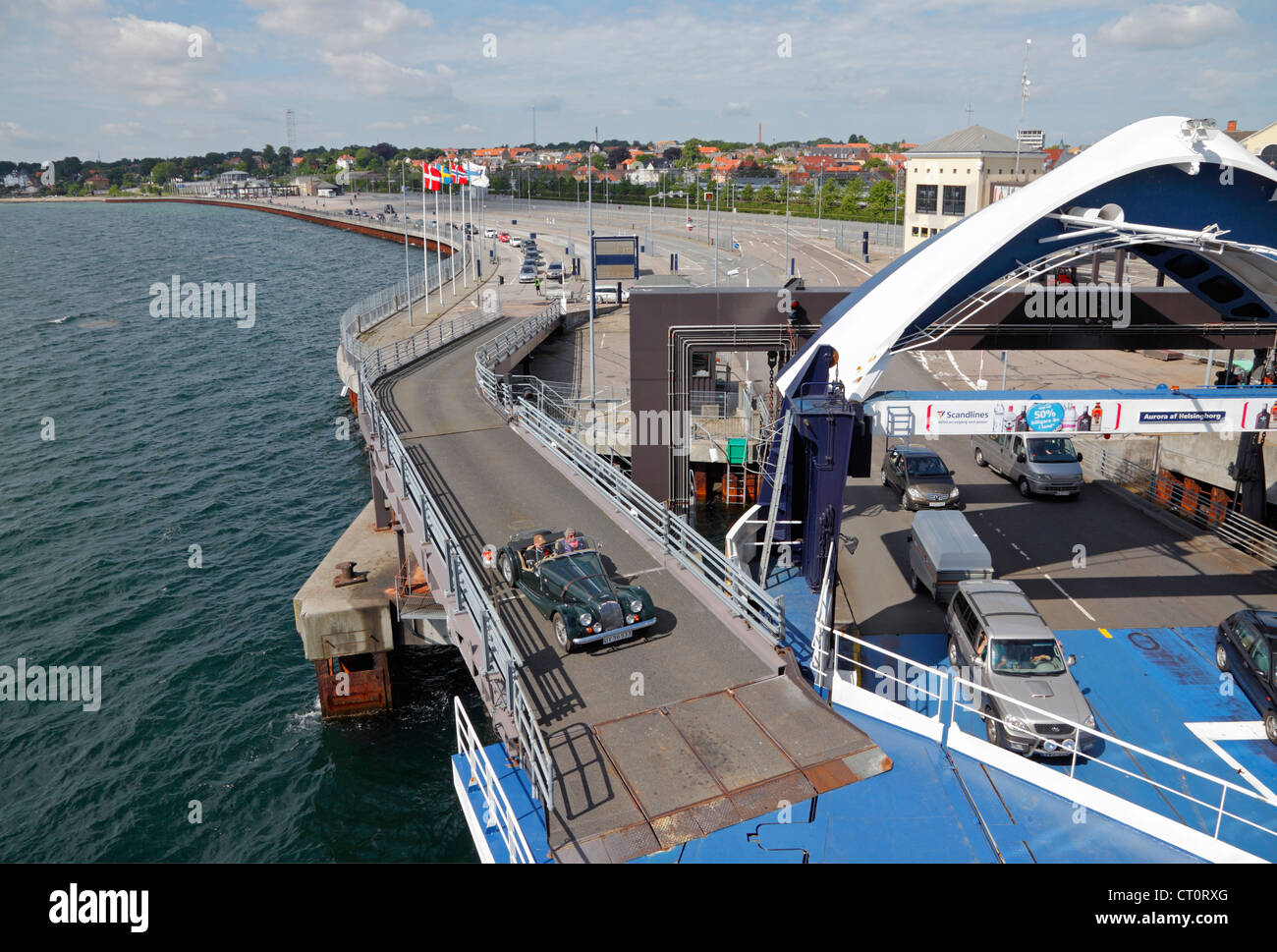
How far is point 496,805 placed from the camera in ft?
42.5

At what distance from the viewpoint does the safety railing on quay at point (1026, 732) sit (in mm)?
13562

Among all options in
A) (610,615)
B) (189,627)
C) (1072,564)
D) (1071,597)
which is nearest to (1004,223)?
(1071,597)

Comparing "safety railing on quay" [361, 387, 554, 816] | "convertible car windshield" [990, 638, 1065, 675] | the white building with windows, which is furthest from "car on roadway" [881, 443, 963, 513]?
the white building with windows

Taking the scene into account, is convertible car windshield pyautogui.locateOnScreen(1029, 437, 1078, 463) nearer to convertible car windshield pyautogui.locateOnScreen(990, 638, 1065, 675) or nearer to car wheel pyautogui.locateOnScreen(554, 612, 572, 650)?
convertible car windshield pyautogui.locateOnScreen(990, 638, 1065, 675)

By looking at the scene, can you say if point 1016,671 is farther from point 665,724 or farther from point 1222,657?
point 665,724

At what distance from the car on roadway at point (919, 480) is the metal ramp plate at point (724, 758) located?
17397mm

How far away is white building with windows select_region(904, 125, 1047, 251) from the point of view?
79250mm

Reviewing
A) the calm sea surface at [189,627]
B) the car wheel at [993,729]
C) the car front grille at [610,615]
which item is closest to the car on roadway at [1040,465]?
the car wheel at [993,729]

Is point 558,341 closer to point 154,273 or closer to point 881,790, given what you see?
point 881,790

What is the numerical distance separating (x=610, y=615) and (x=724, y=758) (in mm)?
3715

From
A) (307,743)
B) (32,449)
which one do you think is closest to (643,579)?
(307,743)

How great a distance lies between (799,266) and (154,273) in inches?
3207

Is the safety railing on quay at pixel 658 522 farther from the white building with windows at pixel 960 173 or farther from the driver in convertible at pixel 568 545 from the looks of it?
the white building with windows at pixel 960 173

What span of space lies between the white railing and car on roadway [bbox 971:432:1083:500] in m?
23.5
